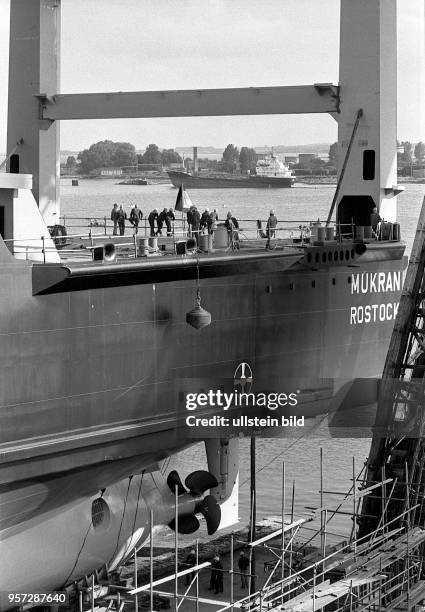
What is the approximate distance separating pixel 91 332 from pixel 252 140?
56178 mm

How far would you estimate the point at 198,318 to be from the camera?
21031mm

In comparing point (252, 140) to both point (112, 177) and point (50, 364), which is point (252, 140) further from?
point (50, 364)

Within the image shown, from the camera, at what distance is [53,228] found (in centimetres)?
2756

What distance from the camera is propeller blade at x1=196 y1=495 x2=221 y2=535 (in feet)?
79.3

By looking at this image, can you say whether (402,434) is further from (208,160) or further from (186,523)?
(208,160)

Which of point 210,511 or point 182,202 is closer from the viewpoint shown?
point 210,511

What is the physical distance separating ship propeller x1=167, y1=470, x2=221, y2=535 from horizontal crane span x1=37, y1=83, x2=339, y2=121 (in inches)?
306

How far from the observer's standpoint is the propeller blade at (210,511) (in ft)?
79.3

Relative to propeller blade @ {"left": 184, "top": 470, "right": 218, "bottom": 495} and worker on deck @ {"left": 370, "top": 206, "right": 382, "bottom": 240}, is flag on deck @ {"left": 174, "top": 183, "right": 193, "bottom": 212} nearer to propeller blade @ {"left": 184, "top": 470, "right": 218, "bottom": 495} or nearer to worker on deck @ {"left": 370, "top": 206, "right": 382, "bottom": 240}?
worker on deck @ {"left": 370, "top": 206, "right": 382, "bottom": 240}

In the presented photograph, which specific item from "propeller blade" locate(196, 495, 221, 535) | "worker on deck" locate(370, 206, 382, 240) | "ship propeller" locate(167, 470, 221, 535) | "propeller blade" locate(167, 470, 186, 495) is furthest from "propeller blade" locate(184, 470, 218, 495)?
"worker on deck" locate(370, 206, 382, 240)

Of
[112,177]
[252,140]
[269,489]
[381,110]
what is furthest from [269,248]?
[252,140]

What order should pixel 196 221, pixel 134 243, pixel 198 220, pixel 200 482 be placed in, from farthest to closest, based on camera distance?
pixel 198 220 → pixel 196 221 → pixel 200 482 → pixel 134 243

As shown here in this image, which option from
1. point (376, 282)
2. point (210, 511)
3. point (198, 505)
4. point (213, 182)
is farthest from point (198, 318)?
point (213, 182)

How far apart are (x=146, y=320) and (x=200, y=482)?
4.18 m
